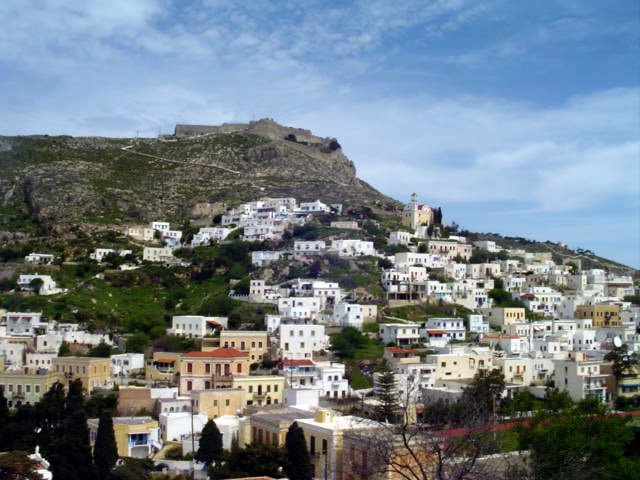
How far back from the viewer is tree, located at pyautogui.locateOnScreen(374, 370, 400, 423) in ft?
100

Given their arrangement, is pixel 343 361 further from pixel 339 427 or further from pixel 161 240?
pixel 161 240

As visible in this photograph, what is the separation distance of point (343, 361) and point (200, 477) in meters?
16.6

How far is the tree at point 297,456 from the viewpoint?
24.8m

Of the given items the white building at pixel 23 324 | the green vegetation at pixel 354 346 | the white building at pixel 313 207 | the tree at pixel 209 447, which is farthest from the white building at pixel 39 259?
the tree at pixel 209 447

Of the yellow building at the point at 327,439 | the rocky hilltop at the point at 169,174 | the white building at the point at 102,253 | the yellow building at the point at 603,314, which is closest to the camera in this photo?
the yellow building at the point at 327,439

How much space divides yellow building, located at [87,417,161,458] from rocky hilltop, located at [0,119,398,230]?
4444cm

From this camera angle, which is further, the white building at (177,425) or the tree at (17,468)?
the white building at (177,425)

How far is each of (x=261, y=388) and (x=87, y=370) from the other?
7811 mm

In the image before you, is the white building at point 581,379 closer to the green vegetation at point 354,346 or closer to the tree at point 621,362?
the tree at point 621,362

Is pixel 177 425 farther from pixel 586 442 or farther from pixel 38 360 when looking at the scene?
pixel 586 442

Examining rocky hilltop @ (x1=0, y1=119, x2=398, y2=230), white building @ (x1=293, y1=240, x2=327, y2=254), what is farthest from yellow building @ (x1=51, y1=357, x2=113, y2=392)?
rocky hilltop @ (x1=0, y1=119, x2=398, y2=230)

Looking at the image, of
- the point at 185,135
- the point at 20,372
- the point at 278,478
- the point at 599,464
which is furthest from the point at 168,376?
the point at 185,135

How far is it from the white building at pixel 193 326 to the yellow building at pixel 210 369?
6099mm

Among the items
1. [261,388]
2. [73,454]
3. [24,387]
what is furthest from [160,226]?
[73,454]
